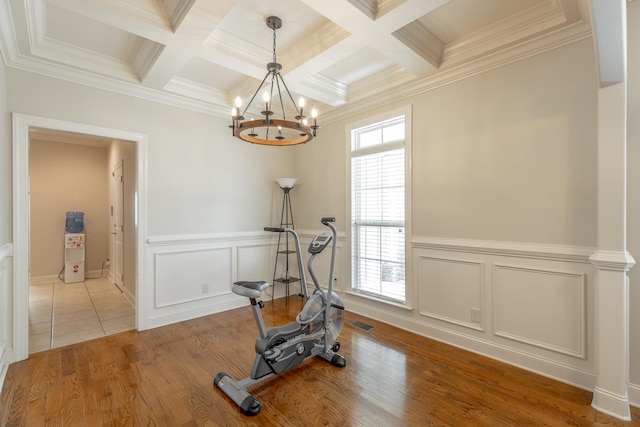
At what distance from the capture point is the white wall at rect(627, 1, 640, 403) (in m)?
2.05

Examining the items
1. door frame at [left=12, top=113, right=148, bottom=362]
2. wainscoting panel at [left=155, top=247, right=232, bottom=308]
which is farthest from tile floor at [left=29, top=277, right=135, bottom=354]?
wainscoting panel at [left=155, top=247, right=232, bottom=308]

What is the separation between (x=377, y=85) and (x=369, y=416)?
3.29 meters

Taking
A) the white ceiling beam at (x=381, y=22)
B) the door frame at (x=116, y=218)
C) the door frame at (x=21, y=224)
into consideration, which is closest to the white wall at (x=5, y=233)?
the door frame at (x=21, y=224)

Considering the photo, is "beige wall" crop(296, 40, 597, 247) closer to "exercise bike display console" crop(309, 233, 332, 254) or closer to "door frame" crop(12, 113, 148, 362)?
"exercise bike display console" crop(309, 233, 332, 254)

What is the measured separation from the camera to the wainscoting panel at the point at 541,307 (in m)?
2.33

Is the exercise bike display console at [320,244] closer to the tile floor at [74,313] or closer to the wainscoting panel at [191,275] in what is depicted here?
the wainscoting panel at [191,275]

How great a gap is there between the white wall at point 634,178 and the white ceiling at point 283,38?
0.31 metres

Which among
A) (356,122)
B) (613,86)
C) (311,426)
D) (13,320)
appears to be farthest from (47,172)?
(613,86)

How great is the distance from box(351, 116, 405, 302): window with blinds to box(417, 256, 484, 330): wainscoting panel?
306 millimetres

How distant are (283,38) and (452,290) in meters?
2.93

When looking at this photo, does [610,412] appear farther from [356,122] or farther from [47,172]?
[47,172]

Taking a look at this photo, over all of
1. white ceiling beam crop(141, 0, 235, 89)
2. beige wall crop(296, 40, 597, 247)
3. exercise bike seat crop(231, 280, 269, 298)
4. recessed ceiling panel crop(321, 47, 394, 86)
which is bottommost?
exercise bike seat crop(231, 280, 269, 298)

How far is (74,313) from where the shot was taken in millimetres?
4004

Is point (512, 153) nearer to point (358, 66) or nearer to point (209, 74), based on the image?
point (358, 66)
